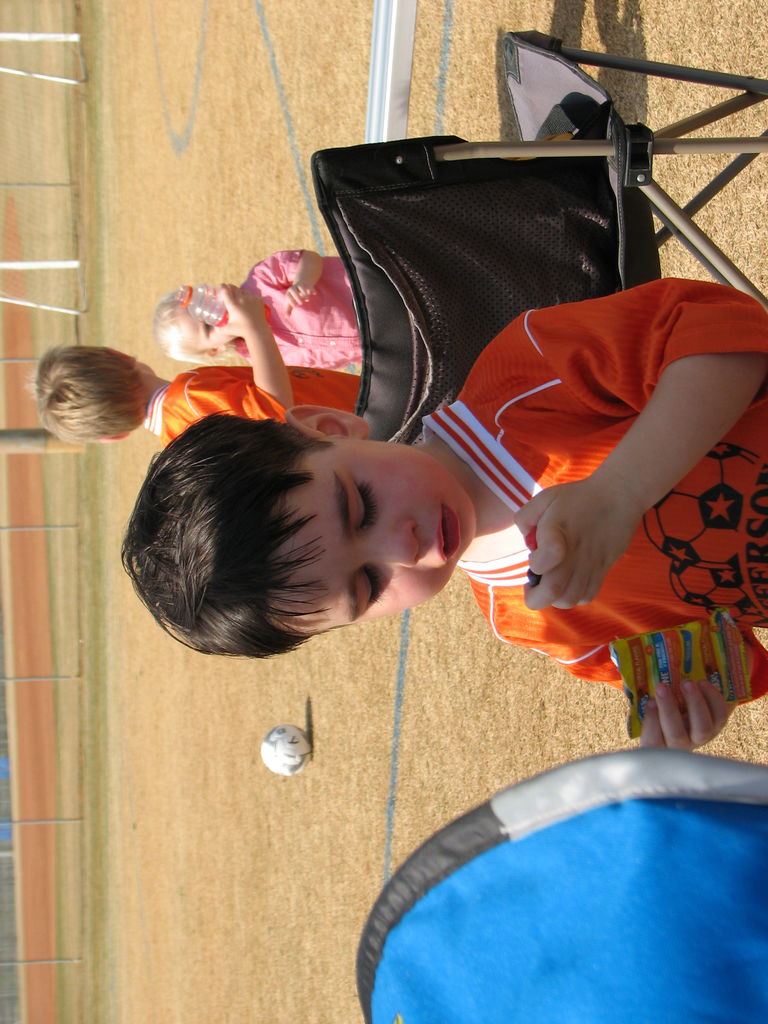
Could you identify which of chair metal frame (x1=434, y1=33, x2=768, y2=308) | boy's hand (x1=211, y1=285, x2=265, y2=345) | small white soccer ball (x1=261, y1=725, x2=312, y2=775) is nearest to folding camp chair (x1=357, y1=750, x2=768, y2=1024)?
chair metal frame (x1=434, y1=33, x2=768, y2=308)

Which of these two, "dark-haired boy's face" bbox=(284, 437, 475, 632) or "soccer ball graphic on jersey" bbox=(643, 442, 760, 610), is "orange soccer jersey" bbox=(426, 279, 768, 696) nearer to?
"soccer ball graphic on jersey" bbox=(643, 442, 760, 610)

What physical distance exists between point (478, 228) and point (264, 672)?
3408 mm

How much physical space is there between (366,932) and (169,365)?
6333mm

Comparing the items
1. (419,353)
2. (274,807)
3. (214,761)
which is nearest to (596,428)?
(419,353)

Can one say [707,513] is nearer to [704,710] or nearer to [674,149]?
[704,710]

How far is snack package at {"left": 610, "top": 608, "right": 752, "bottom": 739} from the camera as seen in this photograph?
51.9 inches

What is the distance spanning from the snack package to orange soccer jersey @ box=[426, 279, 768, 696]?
13cm

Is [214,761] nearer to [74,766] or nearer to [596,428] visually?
[74,766]

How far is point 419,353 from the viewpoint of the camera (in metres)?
2.17

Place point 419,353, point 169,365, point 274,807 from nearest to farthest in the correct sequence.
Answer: point 419,353, point 274,807, point 169,365

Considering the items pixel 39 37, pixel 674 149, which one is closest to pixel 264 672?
pixel 674 149

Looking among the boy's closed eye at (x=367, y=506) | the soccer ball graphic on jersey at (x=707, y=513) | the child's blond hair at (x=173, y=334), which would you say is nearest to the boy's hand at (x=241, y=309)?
the child's blond hair at (x=173, y=334)

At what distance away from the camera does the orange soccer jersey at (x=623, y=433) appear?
136 cm

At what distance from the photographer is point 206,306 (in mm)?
3293
